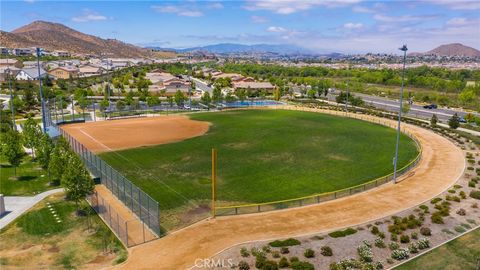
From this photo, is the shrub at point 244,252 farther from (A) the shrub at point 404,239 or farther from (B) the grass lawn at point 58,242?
(A) the shrub at point 404,239

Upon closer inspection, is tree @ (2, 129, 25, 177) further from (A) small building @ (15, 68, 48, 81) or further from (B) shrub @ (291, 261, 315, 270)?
(A) small building @ (15, 68, 48, 81)

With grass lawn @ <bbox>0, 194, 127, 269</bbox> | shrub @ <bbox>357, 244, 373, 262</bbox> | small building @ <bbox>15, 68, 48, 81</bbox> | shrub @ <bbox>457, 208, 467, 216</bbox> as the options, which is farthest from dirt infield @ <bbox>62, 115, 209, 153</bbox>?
small building @ <bbox>15, 68, 48, 81</bbox>

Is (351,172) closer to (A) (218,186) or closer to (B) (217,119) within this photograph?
(A) (218,186)

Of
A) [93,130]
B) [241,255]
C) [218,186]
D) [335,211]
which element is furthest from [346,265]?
[93,130]

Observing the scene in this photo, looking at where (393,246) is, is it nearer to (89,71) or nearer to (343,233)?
(343,233)

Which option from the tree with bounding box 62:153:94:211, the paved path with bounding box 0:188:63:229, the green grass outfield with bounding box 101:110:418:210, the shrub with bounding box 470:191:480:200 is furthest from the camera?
the green grass outfield with bounding box 101:110:418:210

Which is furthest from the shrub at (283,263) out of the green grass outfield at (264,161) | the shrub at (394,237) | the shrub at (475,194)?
the shrub at (475,194)
